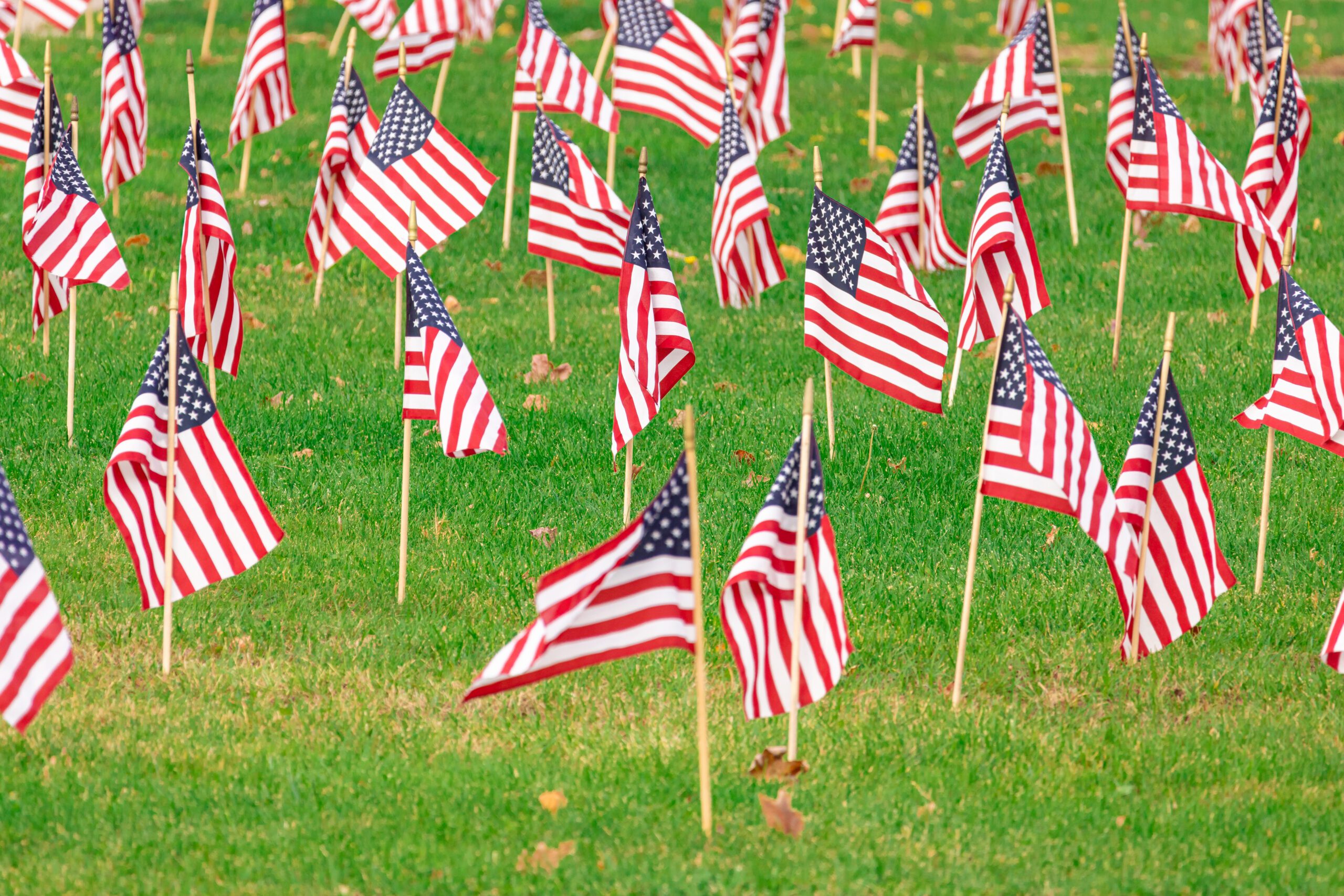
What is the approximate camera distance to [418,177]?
10.2 metres

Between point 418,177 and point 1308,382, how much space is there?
5.25 metres

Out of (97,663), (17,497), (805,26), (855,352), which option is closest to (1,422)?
(17,497)

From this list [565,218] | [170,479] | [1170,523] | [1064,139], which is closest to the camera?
[170,479]

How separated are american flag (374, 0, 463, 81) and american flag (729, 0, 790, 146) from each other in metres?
2.44

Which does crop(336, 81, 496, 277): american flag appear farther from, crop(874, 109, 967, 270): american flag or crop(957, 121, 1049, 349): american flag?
crop(874, 109, 967, 270): american flag

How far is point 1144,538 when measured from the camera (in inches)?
272

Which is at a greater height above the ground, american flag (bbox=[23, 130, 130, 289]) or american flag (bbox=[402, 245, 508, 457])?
american flag (bbox=[23, 130, 130, 289])

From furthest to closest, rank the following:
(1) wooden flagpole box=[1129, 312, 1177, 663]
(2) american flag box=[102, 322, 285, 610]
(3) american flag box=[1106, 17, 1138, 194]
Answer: (3) american flag box=[1106, 17, 1138, 194] → (2) american flag box=[102, 322, 285, 610] → (1) wooden flagpole box=[1129, 312, 1177, 663]

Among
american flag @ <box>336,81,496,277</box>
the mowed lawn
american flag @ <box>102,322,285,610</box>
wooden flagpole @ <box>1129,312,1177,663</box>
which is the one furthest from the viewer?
american flag @ <box>336,81,496,277</box>

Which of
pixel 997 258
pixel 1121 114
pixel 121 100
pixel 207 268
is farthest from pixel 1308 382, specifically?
pixel 121 100

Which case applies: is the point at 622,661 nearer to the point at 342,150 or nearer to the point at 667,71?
the point at 342,150

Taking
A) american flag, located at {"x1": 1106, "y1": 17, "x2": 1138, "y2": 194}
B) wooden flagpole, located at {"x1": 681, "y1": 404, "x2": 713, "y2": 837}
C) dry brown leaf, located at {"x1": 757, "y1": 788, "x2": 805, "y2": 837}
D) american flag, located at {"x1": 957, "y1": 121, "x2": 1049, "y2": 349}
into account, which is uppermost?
american flag, located at {"x1": 1106, "y1": 17, "x2": 1138, "y2": 194}

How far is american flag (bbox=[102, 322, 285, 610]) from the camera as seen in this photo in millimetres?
7004

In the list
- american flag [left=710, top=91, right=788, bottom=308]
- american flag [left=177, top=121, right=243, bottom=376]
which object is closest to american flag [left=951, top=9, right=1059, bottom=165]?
american flag [left=710, top=91, right=788, bottom=308]
